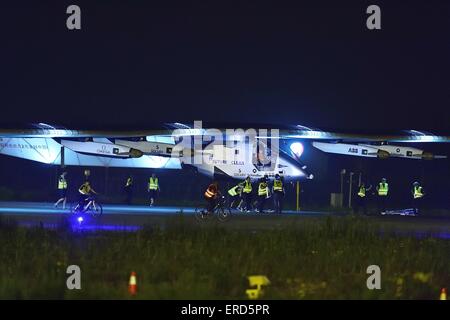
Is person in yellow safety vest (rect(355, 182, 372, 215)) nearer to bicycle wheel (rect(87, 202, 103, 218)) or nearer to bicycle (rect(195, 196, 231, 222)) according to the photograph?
bicycle (rect(195, 196, 231, 222))

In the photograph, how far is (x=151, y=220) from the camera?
30812mm

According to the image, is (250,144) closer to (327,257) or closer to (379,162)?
(379,162)

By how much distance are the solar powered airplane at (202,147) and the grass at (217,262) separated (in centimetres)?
2212

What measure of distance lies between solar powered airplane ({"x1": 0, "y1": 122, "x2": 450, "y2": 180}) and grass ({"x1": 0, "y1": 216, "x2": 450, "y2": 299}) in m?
22.1

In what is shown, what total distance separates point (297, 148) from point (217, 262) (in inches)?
1296

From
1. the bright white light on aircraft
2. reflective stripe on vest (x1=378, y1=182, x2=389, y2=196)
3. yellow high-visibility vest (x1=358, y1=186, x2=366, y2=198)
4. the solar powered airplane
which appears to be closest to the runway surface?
yellow high-visibility vest (x1=358, y1=186, x2=366, y2=198)

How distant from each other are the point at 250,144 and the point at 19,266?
3022cm

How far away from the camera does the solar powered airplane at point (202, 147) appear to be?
152 ft

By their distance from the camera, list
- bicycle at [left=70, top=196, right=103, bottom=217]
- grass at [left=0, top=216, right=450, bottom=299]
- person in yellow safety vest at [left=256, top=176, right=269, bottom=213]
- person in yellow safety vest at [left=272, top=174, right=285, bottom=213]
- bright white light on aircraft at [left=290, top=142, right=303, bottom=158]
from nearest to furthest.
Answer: grass at [left=0, top=216, right=450, bottom=299] < bicycle at [left=70, top=196, right=103, bottom=217] < person in yellow safety vest at [left=272, top=174, right=285, bottom=213] < person in yellow safety vest at [left=256, top=176, right=269, bottom=213] < bright white light on aircraft at [left=290, top=142, right=303, bottom=158]

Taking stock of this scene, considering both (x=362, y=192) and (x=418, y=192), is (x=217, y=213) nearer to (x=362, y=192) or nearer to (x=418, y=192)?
(x=362, y=192)

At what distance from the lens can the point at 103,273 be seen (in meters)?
17.0

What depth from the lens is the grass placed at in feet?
50.5
